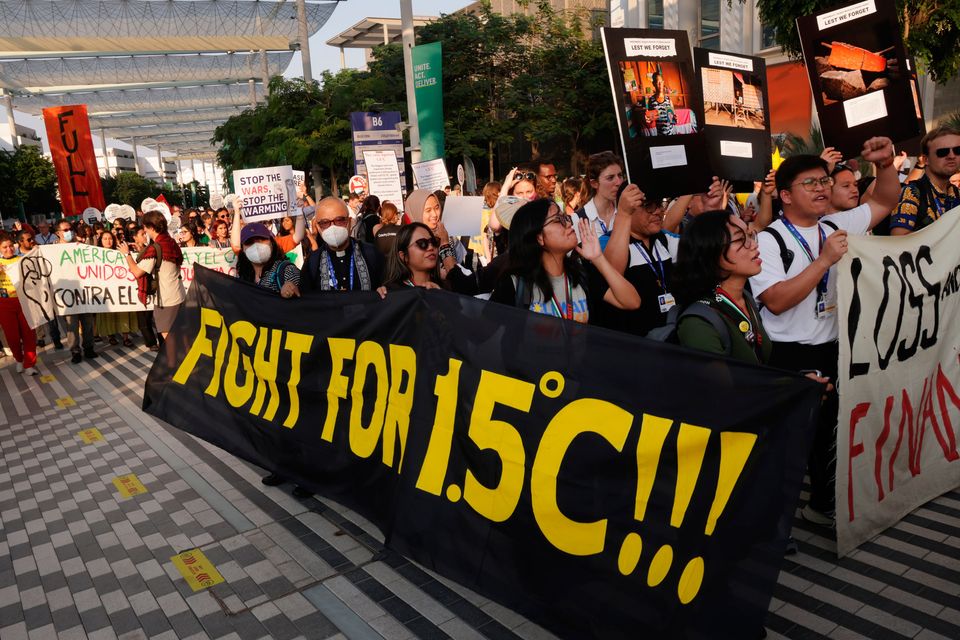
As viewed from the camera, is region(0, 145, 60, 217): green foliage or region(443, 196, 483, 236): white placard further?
region(0, 145, 60, 217): green foliage

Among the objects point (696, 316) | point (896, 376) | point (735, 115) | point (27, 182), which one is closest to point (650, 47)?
point (735, 115)

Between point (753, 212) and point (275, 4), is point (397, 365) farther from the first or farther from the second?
point (275, 4)

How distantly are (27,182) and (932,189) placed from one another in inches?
1981

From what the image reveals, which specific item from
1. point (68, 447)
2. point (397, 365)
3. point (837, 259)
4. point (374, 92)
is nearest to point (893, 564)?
point (837, 259)

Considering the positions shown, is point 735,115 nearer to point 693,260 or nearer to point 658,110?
point 658,110

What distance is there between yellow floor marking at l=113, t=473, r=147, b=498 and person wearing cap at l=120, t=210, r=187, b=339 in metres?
3.25

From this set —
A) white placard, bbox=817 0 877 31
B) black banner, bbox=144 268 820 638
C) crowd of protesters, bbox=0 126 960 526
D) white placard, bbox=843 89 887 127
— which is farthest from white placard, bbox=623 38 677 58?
black banner, bbox=144 268 820 638

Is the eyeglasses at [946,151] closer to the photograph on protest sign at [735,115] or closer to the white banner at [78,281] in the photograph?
the photograph on protest sign at [735,115]

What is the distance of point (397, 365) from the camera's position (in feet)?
12.3

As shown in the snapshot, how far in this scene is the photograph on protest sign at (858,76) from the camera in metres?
4.43

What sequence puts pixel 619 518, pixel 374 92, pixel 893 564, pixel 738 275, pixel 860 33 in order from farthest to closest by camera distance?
pixel 374 92 < pixel 860 33 < pixel 893 564 < pixel 738 275 < pixel 619 518

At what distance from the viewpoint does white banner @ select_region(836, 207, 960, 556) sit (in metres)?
3.36

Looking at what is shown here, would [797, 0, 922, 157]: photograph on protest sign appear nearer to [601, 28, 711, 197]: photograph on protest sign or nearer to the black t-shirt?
[601, 28, 711, 197]: photograph on protest sign

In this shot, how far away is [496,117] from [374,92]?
496cm
